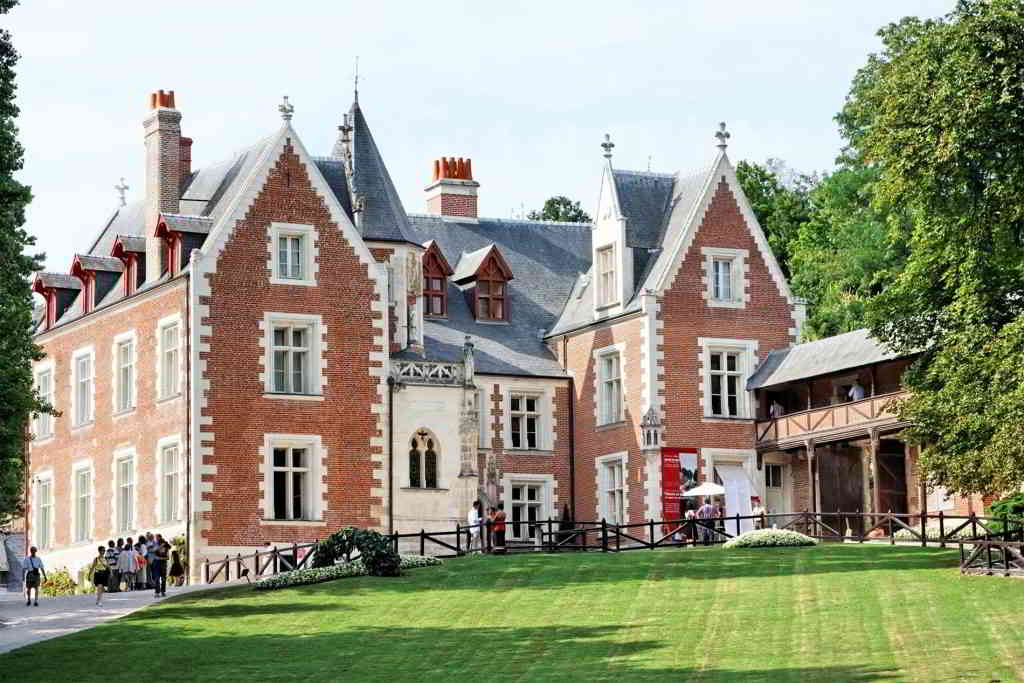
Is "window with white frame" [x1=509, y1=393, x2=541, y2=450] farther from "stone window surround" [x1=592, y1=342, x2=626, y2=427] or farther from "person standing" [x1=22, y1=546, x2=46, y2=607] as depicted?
"person standing" [x1=22, y1=546, x2=46, y2=607]

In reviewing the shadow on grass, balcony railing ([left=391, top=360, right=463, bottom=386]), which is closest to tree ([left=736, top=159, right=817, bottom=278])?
balcony railing ([left=391, top=360, right=463, bottom=386])

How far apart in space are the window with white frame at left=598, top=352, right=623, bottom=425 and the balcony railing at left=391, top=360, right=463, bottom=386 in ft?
16.6

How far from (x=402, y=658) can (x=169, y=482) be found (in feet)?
70.6

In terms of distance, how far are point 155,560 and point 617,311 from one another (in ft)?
59.9

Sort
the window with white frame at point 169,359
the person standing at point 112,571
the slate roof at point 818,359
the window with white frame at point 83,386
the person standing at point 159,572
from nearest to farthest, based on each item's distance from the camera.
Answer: the person standing at point 159,572
the person standing at point 112,571
the window with white frame at point 169,359
the slate roof at point 818,359
the window with white frame at point 83,386

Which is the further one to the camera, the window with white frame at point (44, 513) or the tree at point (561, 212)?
the tree at point (561, 212)

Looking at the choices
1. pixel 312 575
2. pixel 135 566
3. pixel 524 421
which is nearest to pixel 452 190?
pixel 524 421

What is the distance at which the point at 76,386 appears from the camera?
195 feet

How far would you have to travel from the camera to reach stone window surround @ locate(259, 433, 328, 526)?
52.6m

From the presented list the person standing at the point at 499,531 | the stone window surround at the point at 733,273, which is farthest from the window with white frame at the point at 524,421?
the person standing at the point at 499,531

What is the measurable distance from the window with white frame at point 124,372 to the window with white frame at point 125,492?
4.71 feet

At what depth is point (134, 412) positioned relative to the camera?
2190 inches

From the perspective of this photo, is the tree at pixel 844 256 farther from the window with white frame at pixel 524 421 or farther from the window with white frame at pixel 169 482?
the window with white frame at pixel 169 482

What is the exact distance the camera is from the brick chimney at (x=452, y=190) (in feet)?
215
